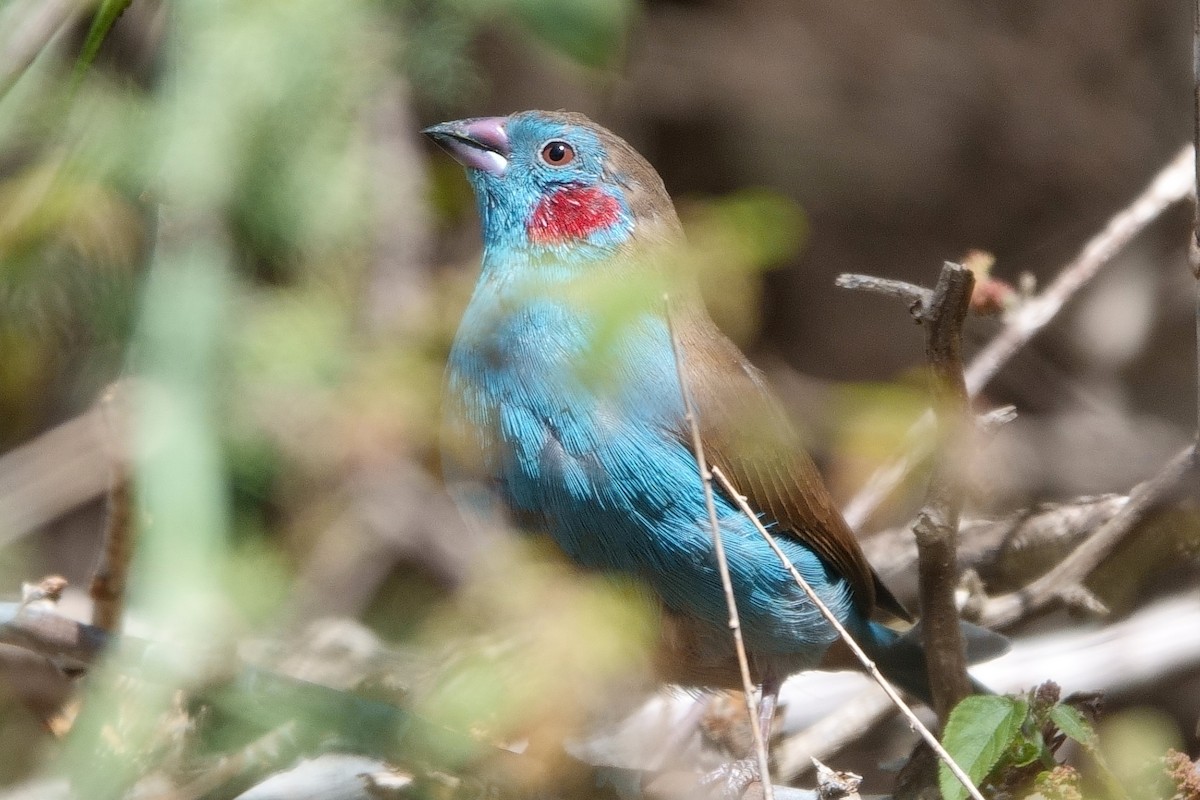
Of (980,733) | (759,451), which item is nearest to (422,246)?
(759,451)

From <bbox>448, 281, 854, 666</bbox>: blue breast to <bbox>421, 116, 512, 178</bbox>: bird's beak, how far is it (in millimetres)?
533

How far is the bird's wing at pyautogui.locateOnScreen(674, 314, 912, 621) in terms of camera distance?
3299 mm

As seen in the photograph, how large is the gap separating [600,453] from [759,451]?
20.2 inches

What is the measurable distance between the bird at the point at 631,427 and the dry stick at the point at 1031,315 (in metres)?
0.44

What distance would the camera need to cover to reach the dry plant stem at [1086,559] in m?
3.09

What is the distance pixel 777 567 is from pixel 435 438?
90 centimetres

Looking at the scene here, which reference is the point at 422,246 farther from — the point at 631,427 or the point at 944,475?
the point at 944,475

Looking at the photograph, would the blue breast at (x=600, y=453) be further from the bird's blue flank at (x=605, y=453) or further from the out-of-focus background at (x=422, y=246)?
the out-of-focus background at (x=422, y=246)

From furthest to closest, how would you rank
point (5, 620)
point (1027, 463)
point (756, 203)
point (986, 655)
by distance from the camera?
point (1027, 463) < point (986, 655) < point (5, 620) < point (756, 203)

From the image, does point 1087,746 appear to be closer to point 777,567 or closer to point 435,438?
point 777,567

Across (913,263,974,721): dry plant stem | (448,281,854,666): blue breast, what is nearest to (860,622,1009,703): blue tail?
(913,263,974,721): dry plant stem

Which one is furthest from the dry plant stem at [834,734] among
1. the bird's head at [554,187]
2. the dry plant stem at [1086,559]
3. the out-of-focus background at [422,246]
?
the bird's head at [554,187]

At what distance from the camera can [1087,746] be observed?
2.62m

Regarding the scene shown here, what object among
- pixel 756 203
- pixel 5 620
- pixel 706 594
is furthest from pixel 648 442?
pixel 5 620
